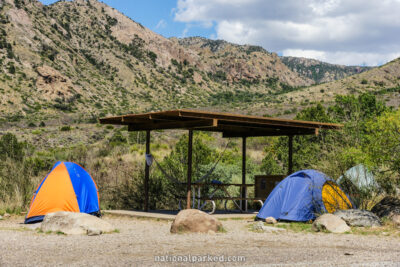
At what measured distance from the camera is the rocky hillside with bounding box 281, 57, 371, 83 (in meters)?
142

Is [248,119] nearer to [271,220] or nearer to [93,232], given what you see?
[271,220]

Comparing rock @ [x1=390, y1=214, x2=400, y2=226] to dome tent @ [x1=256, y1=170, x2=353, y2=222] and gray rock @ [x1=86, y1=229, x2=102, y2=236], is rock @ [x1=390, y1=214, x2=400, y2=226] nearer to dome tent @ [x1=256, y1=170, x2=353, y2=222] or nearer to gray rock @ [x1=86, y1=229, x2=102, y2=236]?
dome tent @ [x1=256, y1=170, x2=353, y2=222]

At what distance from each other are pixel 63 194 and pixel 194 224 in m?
3.72

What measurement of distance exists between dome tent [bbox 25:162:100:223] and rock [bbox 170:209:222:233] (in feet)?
10.6

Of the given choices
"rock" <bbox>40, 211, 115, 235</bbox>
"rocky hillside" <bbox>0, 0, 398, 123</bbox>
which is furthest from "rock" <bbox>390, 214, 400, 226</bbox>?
"rocky hillside" <bbox>0, 0, 398, 123</bbox>

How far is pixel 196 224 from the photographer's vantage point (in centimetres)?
902

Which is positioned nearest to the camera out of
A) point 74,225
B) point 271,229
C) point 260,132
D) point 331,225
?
point 74,225

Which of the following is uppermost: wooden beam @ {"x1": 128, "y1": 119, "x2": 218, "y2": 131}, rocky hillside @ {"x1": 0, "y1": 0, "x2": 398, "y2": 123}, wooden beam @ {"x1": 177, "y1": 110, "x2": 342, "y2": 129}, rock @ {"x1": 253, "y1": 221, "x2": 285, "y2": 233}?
rocky hillside @ {"x1": 0, "y1": 0, "x2": 398, "y2": 123}

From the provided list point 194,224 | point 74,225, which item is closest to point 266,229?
point 194,224

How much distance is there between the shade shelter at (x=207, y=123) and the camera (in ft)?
36.0

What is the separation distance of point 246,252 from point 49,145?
3055 centimetres

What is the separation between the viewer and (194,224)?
9.01m

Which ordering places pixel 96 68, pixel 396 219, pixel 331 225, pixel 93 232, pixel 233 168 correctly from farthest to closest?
pixel 96 68, pixel 233 168, pixel 396 219, pixel 331 225, pixel 93 232

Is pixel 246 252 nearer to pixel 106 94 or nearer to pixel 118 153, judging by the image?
pixel 118 153
